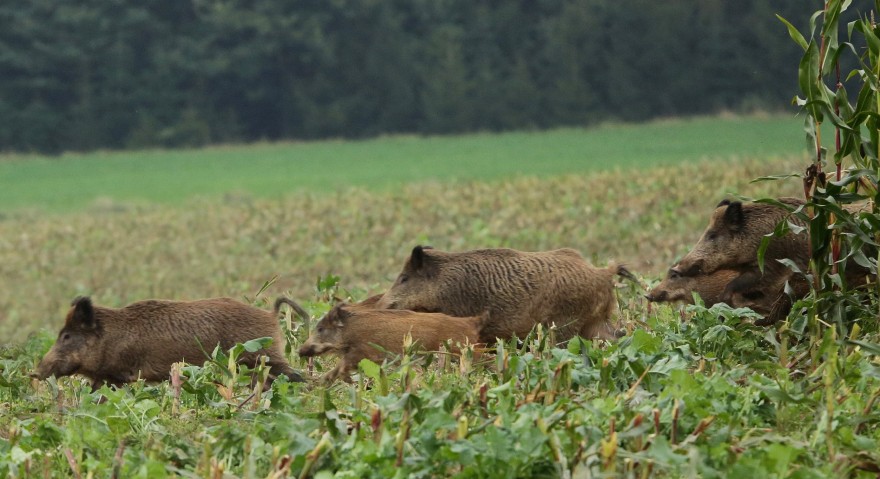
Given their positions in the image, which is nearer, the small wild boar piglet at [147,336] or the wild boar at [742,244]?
the small wild boar piglet at [147,336]

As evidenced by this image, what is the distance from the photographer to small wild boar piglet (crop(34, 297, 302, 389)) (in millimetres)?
6559

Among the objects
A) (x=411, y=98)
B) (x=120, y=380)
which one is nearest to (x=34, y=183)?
(x=411, y=98)

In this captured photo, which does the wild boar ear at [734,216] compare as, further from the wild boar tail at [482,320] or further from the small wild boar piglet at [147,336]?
the small wild boar piglet at [147,336]

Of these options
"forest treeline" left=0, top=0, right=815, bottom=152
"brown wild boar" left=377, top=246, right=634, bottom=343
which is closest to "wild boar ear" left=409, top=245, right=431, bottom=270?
"brown wild boar" left=377, top=246, right=634, bottom=343

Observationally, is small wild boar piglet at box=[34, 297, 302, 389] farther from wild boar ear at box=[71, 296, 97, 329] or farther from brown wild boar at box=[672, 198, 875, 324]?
brown wild boar at box=[672, 198, 875, 324]

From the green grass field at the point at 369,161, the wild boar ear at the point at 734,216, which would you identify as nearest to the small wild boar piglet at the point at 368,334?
the wild boar ear at the point at 734,216

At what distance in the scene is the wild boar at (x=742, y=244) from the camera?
22.0 feet

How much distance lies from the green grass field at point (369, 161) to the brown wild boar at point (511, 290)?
663 inches

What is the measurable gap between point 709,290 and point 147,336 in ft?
9.98

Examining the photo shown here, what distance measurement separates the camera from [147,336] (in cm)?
661

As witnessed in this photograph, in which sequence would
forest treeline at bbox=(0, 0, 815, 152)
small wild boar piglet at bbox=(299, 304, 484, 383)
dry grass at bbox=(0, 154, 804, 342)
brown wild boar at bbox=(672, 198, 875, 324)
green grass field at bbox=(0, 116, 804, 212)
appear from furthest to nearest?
forest treeline at bbox=(0, 0, 815, 152)
green grass field at bbox=(0, 116, 804, 212)
dry grass at bbox=(0, 154, 804, 342)
brown wild boar at bbox=(672, 198, 875, 324)
small wild boar piglet at bbox=(299, 304, 484, 383)

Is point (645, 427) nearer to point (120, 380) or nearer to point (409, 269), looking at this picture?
point (409, 269)

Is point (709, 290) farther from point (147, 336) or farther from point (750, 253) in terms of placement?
point (147, 336)

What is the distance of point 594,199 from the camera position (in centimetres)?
1847
